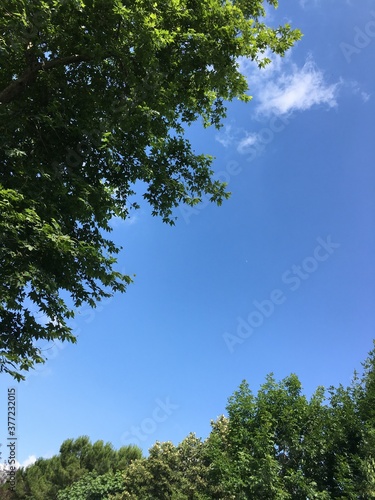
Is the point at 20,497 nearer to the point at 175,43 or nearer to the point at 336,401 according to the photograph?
the point at 336,401

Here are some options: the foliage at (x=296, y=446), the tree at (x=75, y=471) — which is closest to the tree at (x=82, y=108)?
the foliage at (x=296, y=446)

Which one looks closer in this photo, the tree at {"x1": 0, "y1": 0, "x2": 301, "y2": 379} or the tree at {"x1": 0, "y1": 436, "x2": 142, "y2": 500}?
the tree at {"x1": 0, "y1": 0, "x2": 301, "y2": 379}

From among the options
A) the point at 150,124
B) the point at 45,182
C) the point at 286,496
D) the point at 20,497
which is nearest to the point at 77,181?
the point at 45,182

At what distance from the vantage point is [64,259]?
825 centimetres

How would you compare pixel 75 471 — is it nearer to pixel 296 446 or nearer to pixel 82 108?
pixel 296 446

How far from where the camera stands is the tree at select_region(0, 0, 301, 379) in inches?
296

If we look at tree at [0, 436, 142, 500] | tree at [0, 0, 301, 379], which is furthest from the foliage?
tree at [0, 436, 142, 500]

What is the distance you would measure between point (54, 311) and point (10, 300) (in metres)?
1.39

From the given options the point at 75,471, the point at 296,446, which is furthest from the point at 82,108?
the point at 75,471

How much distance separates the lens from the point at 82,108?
8969 mm

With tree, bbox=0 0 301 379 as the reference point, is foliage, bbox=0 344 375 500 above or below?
below

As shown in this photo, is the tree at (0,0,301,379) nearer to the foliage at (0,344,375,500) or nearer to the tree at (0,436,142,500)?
the foliage at (0,344,375,500)

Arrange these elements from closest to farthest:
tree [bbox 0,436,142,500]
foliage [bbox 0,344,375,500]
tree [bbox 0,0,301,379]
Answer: tree [bbox 0,0,301,379]
foliage [bbox 0,344,375,500]
tree [bbox 0,436,142,500]

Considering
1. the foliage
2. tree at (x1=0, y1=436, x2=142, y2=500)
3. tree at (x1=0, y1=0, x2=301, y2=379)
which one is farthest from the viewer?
tree at (x1=0, y1=436, x2=142, y2=500)
